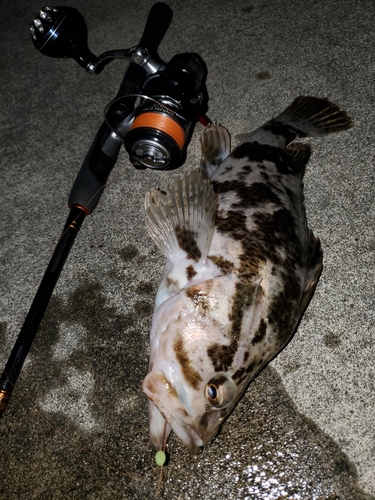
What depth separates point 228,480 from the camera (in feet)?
7.25

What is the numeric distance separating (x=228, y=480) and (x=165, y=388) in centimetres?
78

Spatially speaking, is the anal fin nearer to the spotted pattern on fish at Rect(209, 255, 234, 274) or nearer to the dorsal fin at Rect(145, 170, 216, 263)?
the spotted pattern on fish at Rect(209, 255, 234, 274)

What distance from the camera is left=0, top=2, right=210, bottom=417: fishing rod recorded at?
7.69ft

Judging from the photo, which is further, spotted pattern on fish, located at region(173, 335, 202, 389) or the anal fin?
the anal fin

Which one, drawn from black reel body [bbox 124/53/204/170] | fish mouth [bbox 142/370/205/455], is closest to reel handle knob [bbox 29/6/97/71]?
black reel body [bbox 124/53/204/170]

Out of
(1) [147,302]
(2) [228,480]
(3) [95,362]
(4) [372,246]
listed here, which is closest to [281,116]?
(4) [372,246]

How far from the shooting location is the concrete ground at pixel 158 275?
225 cm

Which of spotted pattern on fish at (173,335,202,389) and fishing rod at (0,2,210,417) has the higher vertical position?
fishing rod at (0,2,210,417)

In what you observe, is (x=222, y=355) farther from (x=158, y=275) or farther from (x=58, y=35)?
(x=58, y=35)

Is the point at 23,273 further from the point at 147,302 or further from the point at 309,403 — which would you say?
the point at 309,403

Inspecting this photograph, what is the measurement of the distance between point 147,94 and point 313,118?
1262mm

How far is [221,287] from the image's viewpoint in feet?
6.57

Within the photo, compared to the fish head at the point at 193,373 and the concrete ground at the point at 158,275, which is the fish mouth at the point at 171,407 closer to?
the fish head at the point at 193,373

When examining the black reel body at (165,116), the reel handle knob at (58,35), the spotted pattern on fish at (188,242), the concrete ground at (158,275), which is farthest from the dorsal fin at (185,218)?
the reel handle knob at (58,35)
